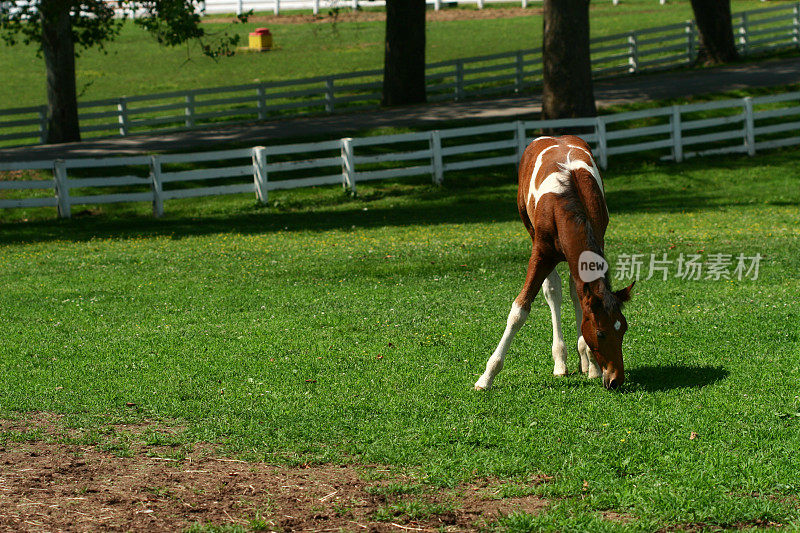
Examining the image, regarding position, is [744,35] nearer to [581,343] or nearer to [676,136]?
[676,136]

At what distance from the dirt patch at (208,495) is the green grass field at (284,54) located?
3587 cm

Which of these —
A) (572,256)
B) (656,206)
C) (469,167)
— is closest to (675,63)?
(469,167)

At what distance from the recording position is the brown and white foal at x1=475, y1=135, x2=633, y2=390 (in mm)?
6680

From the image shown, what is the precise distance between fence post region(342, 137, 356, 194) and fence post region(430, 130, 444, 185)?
214 centimetres

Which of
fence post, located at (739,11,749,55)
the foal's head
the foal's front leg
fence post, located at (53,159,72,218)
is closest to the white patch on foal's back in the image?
the foal's front leg

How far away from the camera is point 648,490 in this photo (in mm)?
5344

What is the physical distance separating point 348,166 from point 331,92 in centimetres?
1251

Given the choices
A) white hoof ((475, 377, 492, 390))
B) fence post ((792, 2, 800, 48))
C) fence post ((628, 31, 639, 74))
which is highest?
fence post ((792, 2, 800, 48))

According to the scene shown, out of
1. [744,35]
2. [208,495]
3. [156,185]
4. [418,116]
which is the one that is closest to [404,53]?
→ [418,116]

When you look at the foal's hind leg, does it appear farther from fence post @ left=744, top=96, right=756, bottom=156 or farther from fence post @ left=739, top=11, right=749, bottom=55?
fence post @ left=739, top=11, right=749, bottom=55

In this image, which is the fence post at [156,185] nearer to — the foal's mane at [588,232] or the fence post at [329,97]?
the fence post at [329,97]

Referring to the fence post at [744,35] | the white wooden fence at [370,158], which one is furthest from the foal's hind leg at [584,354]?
the fence post at [744,35]

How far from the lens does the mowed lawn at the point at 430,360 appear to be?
5734 millimetres

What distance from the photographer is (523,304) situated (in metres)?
7.18
